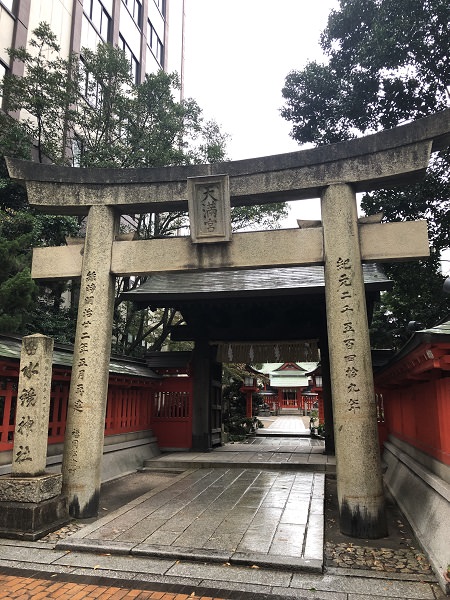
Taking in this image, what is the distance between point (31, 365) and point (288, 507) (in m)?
4.84

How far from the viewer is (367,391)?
6195mm

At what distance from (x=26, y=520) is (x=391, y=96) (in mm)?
16764

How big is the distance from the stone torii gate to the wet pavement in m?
0.89

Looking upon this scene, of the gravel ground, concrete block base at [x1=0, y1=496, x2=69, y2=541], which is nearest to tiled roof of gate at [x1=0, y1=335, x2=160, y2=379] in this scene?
concrete block base at [x1=0, y1=496, x2=69, y2=541]

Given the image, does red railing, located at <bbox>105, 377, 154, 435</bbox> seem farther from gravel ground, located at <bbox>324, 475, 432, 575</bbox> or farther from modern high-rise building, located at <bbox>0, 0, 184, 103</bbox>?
modern high-rise building, located at <bbox>0, 0, 184, 103</bbox>

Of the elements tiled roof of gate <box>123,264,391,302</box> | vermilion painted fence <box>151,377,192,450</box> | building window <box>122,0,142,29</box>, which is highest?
building window <box>122,0,142,29</box>

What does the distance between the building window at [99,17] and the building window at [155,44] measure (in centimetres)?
616

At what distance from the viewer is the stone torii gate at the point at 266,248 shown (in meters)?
6.18

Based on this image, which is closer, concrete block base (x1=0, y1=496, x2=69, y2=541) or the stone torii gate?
concrete block base (x1=0, y1=496, x2=69, y2=541)

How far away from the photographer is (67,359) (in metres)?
8.95

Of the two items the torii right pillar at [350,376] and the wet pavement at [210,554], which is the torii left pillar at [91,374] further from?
the torii right pillar at [350,376]

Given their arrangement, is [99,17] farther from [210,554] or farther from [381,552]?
[381,552]

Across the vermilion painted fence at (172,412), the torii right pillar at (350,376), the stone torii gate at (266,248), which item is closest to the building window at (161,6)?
the vermilion painted fence at (172,412)

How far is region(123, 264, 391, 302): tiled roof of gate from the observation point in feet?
35.7
